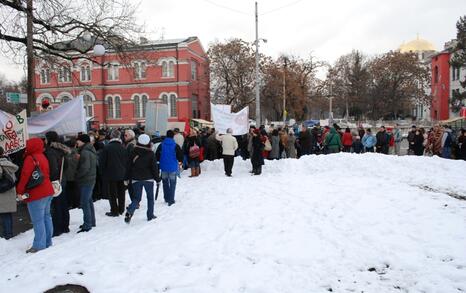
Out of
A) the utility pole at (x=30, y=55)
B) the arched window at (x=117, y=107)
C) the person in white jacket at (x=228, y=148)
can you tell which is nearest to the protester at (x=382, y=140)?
the person in white jacket at (x=228, y=148)

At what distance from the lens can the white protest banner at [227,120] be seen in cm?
1593

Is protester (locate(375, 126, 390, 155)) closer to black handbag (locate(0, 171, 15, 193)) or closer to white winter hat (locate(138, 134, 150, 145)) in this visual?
white winter hat (locate(138, 134, 150, 145))

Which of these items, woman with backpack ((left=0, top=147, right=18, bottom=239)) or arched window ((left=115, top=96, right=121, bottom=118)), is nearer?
woman with backpack ((left=0, top=147, right=18, bottom=239))

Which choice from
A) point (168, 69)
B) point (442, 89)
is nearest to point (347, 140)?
point (168, 69)

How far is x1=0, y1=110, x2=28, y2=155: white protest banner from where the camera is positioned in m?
9.66

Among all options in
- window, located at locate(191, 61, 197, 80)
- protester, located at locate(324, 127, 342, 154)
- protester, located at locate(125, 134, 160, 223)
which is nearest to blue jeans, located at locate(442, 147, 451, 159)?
protester, located at locate(324, 127, 342, 154)

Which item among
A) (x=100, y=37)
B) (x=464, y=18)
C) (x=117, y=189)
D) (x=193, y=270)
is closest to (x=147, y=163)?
(x=117, y=189)

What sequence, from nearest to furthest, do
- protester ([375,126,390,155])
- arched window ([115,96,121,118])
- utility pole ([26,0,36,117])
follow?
1. utility pole ([26,0,36,117])
2. protester ([375,126,390,155])
3. arched window ([115,96,121,118])

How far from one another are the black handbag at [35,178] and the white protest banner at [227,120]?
9.24m

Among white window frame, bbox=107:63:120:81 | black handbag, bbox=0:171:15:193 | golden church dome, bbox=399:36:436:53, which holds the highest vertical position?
golden church dome, bbox=399:36:436:53

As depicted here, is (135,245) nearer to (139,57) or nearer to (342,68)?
(139,57)

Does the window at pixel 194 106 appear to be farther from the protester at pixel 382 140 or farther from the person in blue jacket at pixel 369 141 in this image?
the protester at pixel 382 140

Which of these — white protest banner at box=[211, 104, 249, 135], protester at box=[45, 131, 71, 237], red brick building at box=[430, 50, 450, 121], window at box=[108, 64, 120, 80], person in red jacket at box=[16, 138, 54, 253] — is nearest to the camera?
person in red jacket at box=[16, 138, 54, 253]

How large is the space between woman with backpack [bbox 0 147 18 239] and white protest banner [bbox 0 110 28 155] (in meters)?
1.81
